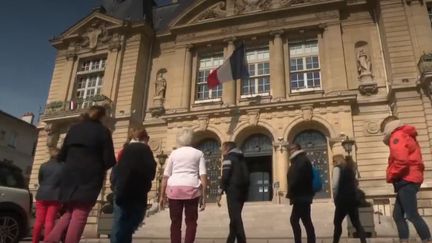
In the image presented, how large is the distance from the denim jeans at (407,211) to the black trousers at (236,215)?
2.22 m

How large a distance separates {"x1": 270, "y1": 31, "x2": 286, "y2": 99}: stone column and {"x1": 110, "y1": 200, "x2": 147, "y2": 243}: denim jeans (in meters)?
12.9

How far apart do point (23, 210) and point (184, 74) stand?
12.7 metres

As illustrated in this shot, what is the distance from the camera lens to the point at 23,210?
7328 mm

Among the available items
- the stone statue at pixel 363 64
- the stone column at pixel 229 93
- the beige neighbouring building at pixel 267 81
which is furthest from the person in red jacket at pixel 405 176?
the stone column at pixel 229 93

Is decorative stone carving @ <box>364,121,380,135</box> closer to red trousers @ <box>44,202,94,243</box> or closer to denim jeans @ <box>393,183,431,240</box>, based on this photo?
denim jeans @ <box>393,183,431,240</box>

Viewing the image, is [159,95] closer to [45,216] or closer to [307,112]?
[307,112]

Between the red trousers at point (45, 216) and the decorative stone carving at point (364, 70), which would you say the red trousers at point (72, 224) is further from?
the decorative stone carving at point (364, 70)

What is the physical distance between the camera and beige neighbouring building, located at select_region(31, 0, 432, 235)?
1511 centimetres

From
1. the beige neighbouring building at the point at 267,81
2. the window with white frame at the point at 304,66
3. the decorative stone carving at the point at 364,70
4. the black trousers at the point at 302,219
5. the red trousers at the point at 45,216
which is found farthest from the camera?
the window with white frame at the point at 304,66

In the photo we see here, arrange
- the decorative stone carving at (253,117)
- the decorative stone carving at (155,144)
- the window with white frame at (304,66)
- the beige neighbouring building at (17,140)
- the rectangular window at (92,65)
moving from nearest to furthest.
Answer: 1. the decorative stone carving at (253,117)
2. the window with white frame at (304,66)
3. the decorative stone carving at (155,144)
4. the rectangular window at (92,65)
5. the beige neighbouring building at (17,140)

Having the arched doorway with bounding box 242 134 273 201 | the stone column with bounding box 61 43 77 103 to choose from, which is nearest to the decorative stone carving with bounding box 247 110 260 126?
the arched doorway with bounding box 242 134 273 201

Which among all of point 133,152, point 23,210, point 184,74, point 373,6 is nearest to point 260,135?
point 184,74

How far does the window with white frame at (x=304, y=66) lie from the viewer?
56.5 ft

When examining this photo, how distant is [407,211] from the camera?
4812mm
